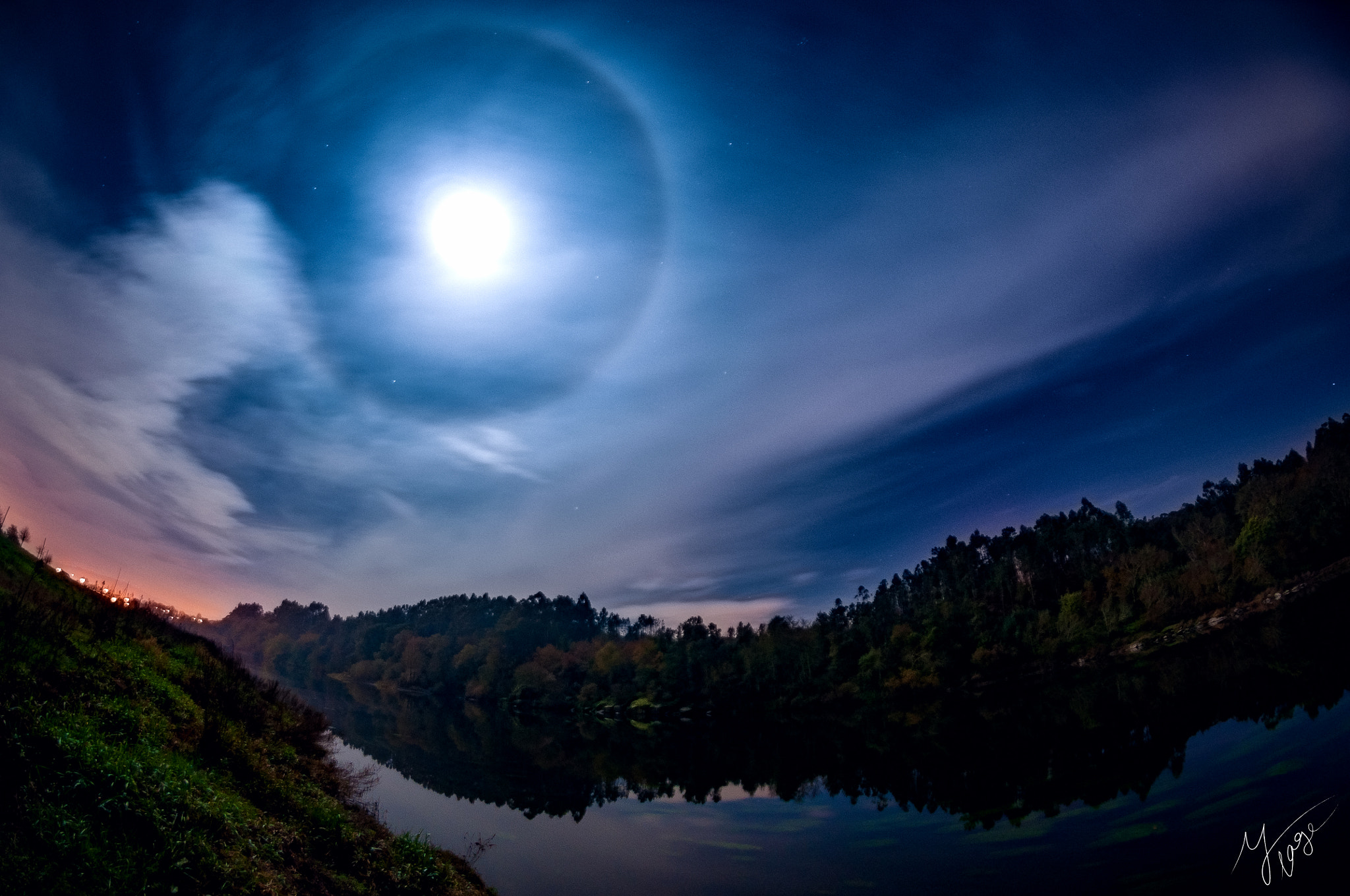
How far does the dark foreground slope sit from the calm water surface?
50.2 feet

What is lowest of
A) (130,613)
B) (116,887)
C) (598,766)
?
(598,766)

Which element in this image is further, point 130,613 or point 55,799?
point 130,613

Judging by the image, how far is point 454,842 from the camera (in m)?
36.5

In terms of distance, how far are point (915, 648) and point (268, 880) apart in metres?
136

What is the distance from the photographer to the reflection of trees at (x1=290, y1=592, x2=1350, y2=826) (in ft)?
130

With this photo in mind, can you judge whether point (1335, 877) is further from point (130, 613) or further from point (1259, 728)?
point (130, 613)

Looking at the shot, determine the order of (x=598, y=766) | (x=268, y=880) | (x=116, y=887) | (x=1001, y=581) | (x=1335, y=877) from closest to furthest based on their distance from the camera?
(x=116, y=887), (x=268, y=880), (x=1335, y=877), (x=598, y=766), (x=1001, y=581)

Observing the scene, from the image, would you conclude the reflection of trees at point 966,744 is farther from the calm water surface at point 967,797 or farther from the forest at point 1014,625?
the forest at point 1014,625

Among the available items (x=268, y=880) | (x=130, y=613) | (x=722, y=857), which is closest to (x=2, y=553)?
(x=130, y=613)
